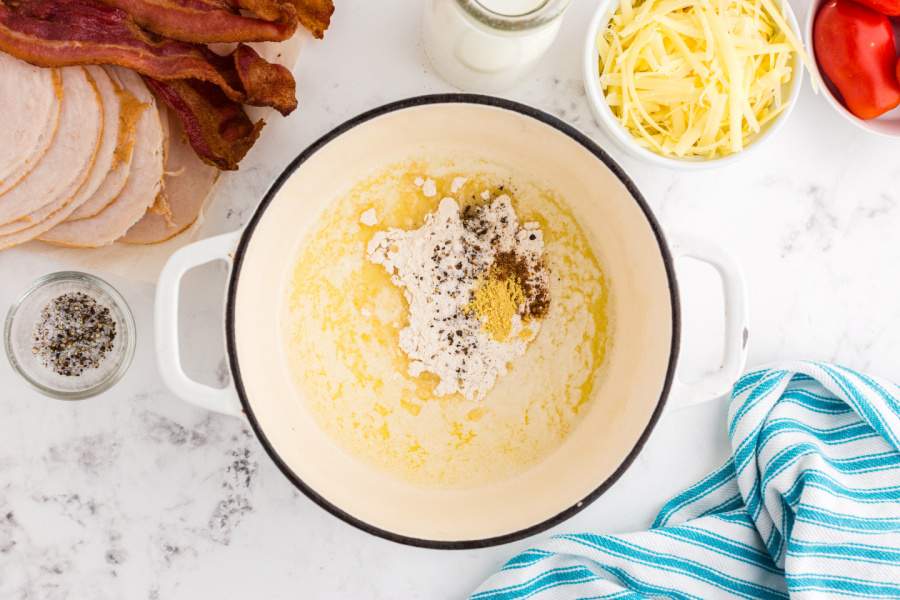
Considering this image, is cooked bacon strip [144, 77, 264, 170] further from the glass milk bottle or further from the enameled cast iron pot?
the glass milk bottle

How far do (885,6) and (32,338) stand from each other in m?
1.26

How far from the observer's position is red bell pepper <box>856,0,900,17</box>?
3.61 ft

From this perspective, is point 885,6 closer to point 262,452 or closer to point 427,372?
point 427,372

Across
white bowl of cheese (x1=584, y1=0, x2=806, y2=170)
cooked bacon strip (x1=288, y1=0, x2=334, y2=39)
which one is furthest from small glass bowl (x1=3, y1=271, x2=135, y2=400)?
white bowl of cheese (x1=584, y1=0, x2=806, y2=170)

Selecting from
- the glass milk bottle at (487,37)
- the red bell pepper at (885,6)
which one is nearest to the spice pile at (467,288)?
the glass milk bottle at (487,37)

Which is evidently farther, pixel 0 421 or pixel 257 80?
pixel 0 421

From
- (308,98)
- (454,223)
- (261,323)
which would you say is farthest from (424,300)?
(308,98)

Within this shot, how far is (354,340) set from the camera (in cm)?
121

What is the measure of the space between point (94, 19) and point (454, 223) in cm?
53

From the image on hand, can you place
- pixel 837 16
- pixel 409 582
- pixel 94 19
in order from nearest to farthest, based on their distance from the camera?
pixel 94 19, pixel 837 16, pixel 409 582

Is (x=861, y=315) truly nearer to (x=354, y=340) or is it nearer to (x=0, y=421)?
(x=354, y=340)

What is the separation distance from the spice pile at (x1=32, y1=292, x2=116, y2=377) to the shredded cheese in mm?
777

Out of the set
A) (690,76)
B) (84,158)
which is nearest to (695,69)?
(690,76)

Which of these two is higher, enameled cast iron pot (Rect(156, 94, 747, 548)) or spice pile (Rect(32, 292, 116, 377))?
enameled cast iron pot (Rect(156, 94, 747, 548))
